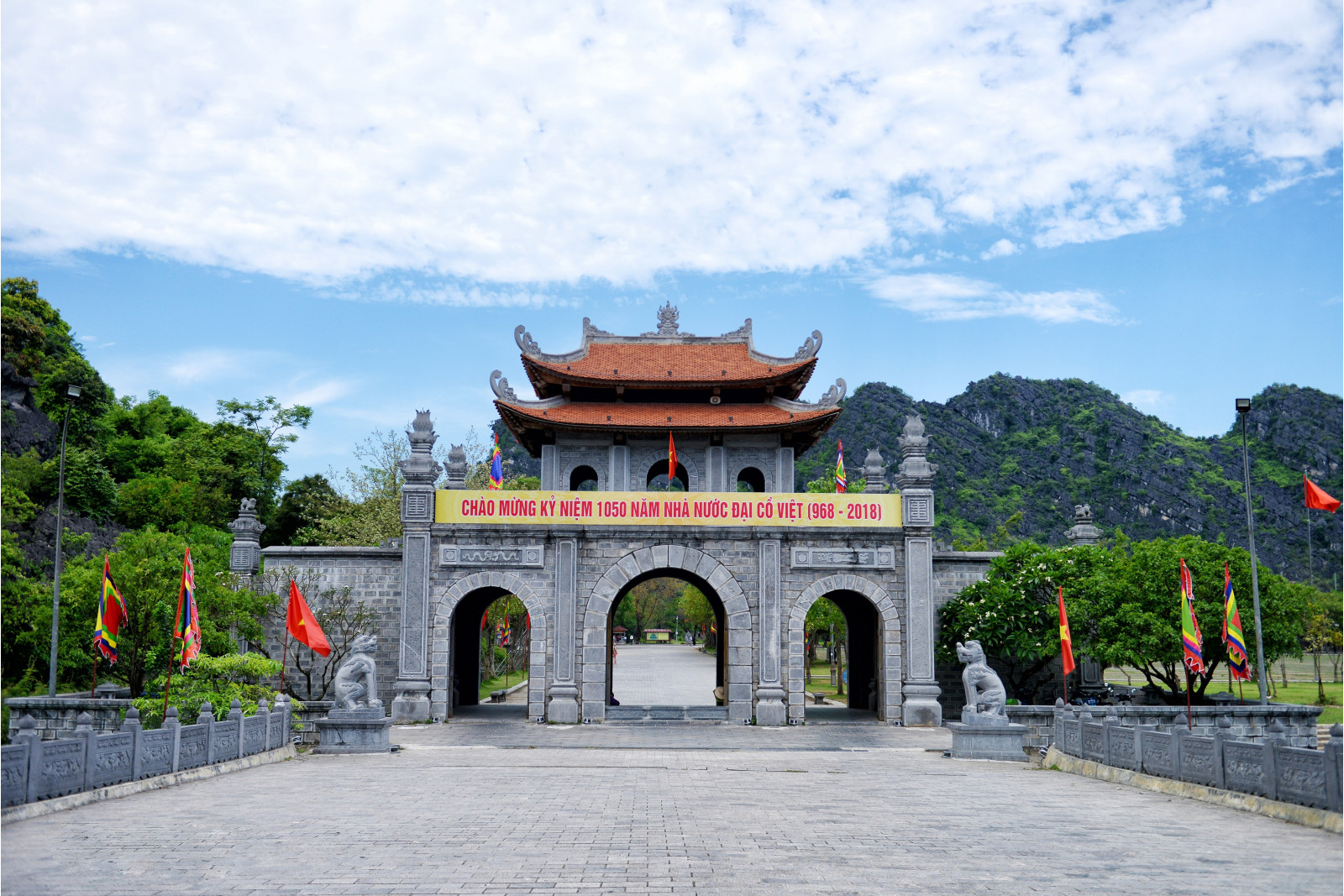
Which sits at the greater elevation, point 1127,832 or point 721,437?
point 721,437

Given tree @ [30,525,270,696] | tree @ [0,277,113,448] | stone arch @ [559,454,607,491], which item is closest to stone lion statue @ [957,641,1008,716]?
stone arch @ [559,454,607,491]

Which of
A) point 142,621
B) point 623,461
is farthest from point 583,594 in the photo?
point 142,621

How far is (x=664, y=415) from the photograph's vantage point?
31.0m

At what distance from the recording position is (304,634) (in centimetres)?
1945

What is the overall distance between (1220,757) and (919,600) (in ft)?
44.2

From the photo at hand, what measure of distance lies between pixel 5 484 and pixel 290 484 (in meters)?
12.5

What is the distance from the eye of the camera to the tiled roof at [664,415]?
98.8 feet

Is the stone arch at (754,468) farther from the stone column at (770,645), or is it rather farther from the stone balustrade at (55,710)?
the stone balustrade at (55,710)

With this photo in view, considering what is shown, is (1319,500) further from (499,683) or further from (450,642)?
(499,683)

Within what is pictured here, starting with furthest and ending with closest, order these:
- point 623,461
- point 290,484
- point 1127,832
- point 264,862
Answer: point 290,484, point 623,461, point 1127,832, point 264,862

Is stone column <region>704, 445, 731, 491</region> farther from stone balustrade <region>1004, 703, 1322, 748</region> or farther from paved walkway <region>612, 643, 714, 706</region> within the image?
stone balustrade <region>1004, 703, 1322, 748</region>

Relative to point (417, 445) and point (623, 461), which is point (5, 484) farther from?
point (623, 461)

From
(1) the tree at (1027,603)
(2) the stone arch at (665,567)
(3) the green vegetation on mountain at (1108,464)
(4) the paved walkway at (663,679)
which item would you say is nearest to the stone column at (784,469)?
(2) the stone arch at (665,567)

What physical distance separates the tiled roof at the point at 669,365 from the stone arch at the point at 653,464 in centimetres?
237
